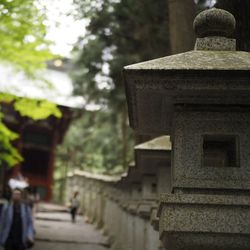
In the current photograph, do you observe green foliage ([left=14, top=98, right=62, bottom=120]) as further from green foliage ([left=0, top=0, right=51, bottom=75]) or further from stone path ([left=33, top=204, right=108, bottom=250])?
stone path ([left=33, top=204, right=108, bottom=250])

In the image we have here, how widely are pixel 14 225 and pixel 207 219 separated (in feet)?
17.9

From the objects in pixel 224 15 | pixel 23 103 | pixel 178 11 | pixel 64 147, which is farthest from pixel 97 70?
pixel 64 147

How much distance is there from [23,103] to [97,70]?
132 inches

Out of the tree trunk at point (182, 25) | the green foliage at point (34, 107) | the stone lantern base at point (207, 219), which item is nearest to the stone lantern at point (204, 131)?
the stone lantern base at point (207, 219)

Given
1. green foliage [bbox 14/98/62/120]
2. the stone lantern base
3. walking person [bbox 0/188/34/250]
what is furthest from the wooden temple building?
the stone lantern base

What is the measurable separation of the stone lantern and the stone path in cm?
927

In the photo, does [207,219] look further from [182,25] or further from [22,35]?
[22,35]

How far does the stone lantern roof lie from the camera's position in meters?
3.64

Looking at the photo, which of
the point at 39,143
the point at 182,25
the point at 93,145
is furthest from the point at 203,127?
the point at 39,143

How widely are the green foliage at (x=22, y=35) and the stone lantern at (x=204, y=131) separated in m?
4.93

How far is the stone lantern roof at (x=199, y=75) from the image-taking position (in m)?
3.64

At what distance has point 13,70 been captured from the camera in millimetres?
12008

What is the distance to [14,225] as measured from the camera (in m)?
8.36

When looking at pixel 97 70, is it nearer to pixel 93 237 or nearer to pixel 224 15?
pixel 93 237
